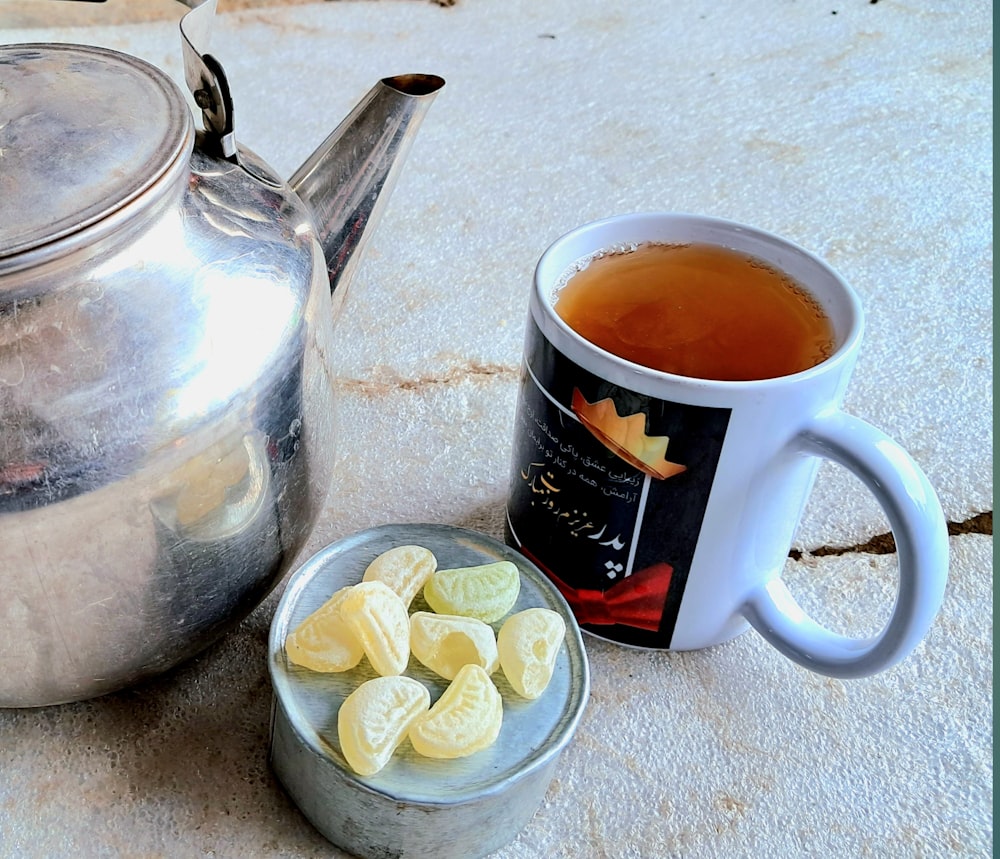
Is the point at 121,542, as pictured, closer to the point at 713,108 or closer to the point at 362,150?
the point at 362,150

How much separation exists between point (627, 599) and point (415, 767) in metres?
0.14

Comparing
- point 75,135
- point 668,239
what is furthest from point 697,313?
point 75,135

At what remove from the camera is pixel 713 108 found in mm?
968

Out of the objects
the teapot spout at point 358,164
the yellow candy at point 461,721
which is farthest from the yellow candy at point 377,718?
the teapot spout at point 358,164

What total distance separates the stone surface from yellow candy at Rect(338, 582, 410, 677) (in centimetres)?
8

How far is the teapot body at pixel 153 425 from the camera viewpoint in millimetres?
355

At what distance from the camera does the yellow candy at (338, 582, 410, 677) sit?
414mm

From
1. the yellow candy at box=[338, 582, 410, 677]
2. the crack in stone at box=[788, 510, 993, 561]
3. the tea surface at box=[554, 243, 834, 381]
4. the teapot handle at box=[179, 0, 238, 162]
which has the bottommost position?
the crack in stone at box=[788, 510, 993, 561]

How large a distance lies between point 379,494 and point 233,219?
8.4 inches

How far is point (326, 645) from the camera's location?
1.38ft

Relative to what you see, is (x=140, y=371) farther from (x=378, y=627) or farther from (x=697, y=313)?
(x=697, y=313)

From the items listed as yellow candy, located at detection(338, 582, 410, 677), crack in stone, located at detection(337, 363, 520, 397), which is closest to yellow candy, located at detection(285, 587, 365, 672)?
yellow candy, located at detection(338, 582, 410, 677)

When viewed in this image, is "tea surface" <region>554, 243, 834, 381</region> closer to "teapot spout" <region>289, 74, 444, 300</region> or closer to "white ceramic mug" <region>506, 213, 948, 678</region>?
"white ceramic mug" <region>506, 213, 948, 678</region>

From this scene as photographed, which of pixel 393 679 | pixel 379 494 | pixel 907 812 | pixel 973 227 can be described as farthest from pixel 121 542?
pixel 973 227
